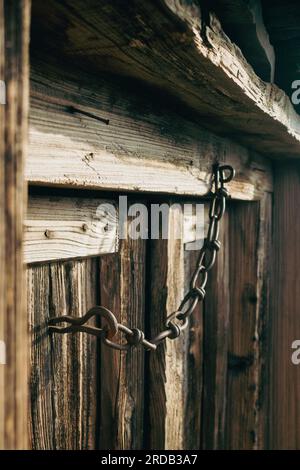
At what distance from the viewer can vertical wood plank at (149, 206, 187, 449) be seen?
1.31m

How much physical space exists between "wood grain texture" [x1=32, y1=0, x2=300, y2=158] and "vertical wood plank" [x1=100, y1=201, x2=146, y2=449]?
0.42 m

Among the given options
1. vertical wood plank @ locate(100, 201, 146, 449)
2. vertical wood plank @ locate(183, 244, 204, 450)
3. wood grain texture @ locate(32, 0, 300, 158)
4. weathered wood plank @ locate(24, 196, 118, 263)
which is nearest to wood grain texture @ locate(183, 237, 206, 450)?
vertical wood plank @ locate(183, 244, 204, 450)

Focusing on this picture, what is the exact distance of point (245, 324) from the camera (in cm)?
199

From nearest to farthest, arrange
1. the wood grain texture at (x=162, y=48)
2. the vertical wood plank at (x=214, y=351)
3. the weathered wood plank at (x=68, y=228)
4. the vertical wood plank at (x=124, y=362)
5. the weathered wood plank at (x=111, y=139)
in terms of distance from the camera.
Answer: the wood grain texture at (x=162, y=48) < the weathered wood plank at (x=111, y=139) < the weathered wood plank at (x=68, y=228) < the vertical wood plank at (x=124, y=362) < the vertical wood plank at (x=214, y=351)

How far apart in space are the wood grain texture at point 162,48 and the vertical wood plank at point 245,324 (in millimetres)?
→ 848

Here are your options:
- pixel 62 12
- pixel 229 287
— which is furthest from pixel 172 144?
pixel 229 287

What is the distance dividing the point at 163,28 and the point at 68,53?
19 centimetres

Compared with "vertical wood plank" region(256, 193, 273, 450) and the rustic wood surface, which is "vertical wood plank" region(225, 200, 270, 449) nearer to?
"vertical wood plank" region(256, 193, 273, 450)

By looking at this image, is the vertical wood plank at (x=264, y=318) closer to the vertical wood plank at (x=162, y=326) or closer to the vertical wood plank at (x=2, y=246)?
the vertical wood plank at (x=162, y=326)

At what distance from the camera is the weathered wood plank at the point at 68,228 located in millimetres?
874

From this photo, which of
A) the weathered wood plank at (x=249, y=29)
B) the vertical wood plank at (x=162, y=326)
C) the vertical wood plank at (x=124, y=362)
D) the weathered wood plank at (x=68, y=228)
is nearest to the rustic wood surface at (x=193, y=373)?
the vertical wood plank at (x=162, y=326)

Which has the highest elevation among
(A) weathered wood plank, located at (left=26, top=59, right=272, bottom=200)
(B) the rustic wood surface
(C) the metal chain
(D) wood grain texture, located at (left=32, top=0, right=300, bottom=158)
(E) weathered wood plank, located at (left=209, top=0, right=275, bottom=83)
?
(E) weathered wood plank, located at (left=209, top=0, right=275, bottom=83)

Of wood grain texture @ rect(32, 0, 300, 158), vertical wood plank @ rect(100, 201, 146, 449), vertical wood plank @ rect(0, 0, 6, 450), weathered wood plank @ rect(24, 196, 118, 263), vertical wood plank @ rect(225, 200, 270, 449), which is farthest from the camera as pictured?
vertical wood plank @ rect(225, 200, 270, 449)

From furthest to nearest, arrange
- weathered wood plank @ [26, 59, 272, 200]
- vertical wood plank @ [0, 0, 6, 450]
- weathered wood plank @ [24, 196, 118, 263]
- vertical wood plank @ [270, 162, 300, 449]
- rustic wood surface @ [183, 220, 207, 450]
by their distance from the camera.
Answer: vertical wood plank @ [270, 162, 300, 449] → rustic wood surface @ [183, 220, 207, 450] → weathered wood plank @ [24, 196, 118, 263] → weathered wood plank @ [26, 59, 272, 200] → vertical wood plank @ [0, 0, 6, 450]
